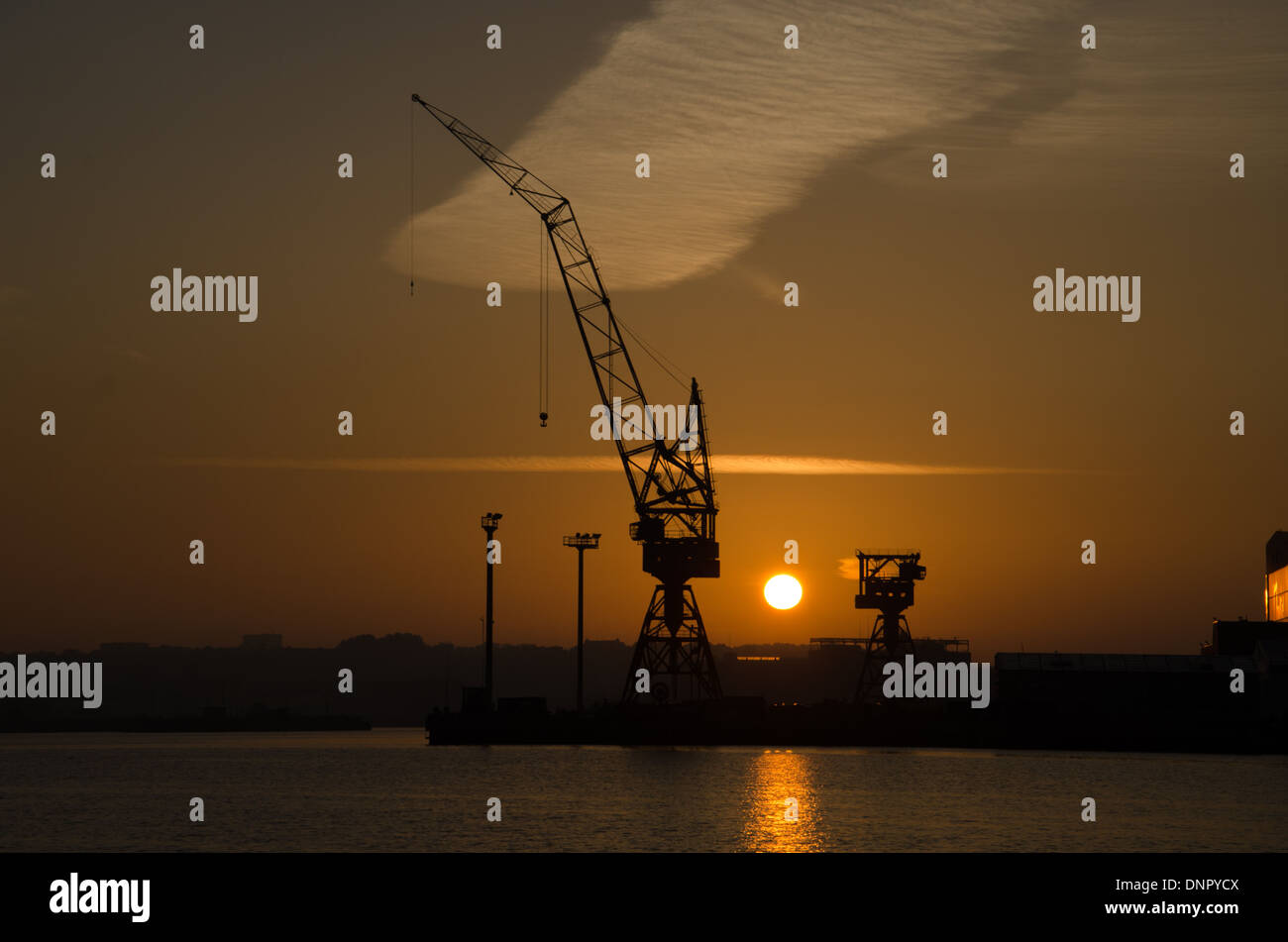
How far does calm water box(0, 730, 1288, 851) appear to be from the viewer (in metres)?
56.9

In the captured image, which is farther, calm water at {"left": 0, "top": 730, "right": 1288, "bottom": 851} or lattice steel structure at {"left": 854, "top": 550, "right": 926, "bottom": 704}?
lattice steel structure at {"left": 854, "top": 550, "right": 926, "bottom": 704}

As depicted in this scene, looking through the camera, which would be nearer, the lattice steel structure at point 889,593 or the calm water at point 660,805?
the calm water at point 660,805

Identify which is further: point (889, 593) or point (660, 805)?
point (889, 593)

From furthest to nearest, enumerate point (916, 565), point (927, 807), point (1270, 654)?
point (916, 565) → point (1270, 654) → point (927, 807)

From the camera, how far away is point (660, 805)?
75562mm

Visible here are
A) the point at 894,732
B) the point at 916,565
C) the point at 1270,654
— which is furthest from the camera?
the point at 916,565

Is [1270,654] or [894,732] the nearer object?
[1270,654]

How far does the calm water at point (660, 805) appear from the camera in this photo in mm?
56875

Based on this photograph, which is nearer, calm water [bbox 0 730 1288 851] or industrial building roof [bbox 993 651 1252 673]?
calm water [bbox 0 730 1288 851]
